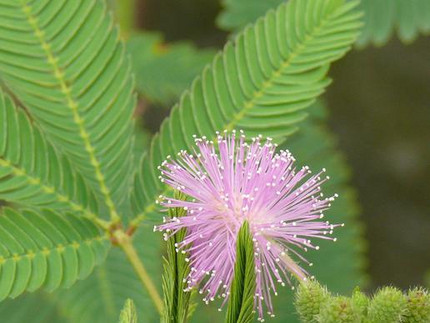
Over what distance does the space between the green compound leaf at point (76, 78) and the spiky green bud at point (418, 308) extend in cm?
56

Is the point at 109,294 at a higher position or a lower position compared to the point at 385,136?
lower

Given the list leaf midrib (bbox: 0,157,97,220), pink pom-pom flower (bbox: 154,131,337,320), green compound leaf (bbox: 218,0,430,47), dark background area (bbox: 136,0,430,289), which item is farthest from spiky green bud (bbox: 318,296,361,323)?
dark background area (bbox: 136,0,430,289)

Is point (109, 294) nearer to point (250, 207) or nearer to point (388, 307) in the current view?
point (250, 207)

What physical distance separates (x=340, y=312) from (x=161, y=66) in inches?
64.4

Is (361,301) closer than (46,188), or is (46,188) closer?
(361,301)

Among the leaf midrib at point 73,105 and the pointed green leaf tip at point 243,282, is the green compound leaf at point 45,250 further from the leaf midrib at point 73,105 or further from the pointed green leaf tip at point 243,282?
the pointed green leaf tip at point 243,282

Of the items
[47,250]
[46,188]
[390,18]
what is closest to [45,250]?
[47,250]

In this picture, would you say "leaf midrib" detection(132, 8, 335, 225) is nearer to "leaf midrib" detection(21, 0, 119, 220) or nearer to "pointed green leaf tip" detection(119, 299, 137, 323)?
"leaf midrib" detection(21, 0, 119, 220)

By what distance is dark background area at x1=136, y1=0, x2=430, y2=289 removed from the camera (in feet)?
12.4

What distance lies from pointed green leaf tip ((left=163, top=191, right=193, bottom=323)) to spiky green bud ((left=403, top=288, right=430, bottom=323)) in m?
0.30

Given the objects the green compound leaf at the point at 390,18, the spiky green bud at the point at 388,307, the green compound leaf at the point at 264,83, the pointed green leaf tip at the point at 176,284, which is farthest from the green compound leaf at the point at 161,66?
the spiky green bud at the point at 388,307

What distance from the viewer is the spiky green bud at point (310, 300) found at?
1.01 meters

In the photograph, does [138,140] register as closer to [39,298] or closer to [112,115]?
[39,298]

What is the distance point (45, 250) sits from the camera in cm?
121
